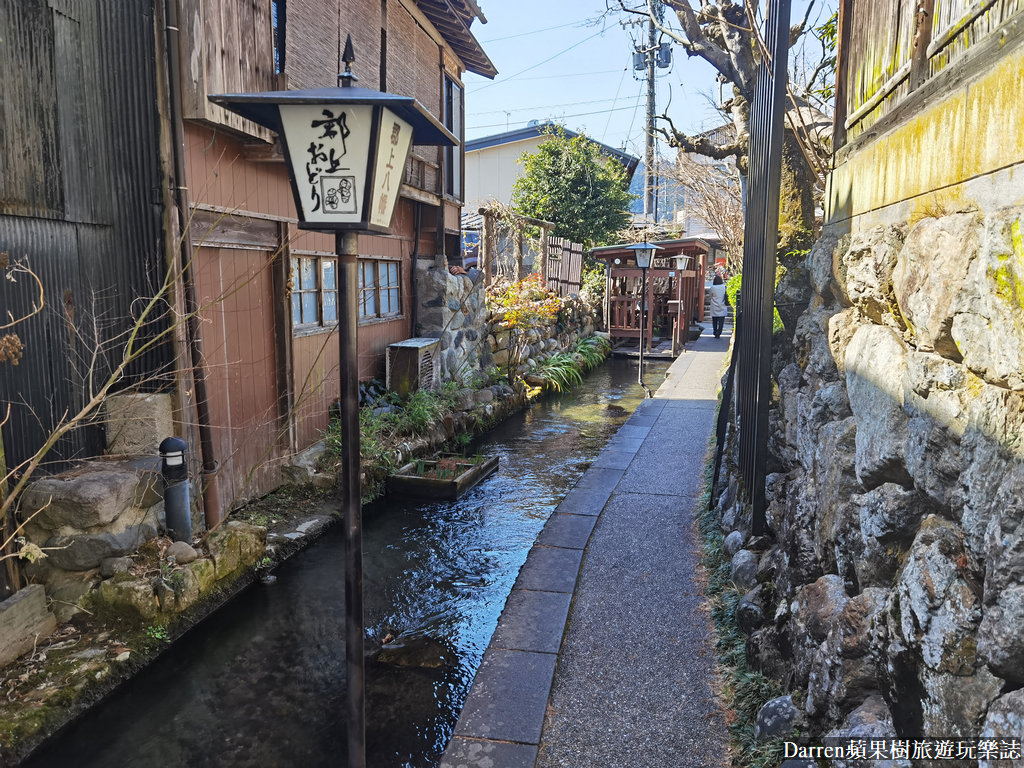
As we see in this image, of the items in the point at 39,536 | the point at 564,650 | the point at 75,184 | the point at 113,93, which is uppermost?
the point at 113,93

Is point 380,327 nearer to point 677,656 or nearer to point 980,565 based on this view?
point 677,656

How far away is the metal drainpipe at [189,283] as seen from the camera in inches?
224

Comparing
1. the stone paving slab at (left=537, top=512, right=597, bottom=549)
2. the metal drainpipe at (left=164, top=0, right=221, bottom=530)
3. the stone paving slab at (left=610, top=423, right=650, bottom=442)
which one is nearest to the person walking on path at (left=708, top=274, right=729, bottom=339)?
the stone paving slab at (left=610, top=423, right=650, bottom=442)

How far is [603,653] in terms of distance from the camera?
4688 mm

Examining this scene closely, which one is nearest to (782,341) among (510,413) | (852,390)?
(852,390)

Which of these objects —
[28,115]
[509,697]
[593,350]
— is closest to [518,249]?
[593,350]

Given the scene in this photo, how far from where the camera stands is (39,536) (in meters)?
4.92

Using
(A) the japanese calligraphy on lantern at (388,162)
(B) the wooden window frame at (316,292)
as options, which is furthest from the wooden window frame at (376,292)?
(A) the japanese calligraphy on lantern at (388,162)

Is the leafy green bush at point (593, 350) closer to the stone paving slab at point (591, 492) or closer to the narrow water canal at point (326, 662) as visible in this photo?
the stone paving slab at point (591, 492)

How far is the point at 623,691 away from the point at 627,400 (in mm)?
11151

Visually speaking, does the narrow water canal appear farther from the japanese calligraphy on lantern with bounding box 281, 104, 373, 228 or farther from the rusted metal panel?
the rusted metal panel

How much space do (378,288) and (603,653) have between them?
25.1 feet

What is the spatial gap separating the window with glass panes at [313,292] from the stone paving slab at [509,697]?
16.8 ft

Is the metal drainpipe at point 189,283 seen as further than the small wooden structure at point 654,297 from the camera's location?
No
